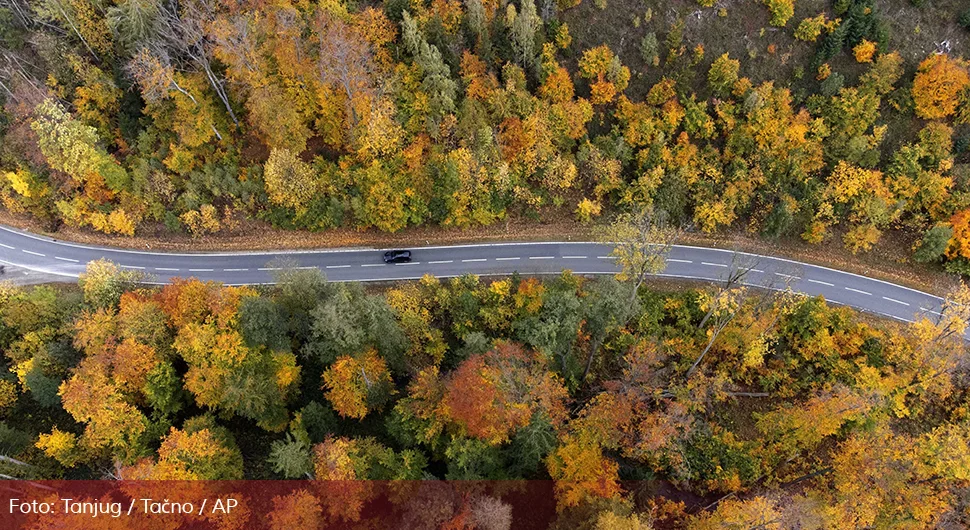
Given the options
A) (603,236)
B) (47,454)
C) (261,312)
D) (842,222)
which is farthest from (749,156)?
(47,454)

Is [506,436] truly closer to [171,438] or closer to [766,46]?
[171,438]

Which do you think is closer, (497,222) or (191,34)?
(191,34)

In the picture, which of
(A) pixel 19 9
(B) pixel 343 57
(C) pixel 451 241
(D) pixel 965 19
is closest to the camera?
(B) pixel 343 57

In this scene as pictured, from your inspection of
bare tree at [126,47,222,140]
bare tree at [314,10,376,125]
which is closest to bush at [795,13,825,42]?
bare tree at [314,10,376,125]

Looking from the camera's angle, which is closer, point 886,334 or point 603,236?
point 886,334

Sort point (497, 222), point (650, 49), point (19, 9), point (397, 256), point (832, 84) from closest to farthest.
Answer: point (19, 9)
point (832, 84)
point (397, 256)
point (650, 49)
point (497, 222)

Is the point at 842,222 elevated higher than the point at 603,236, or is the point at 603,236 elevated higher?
the point at 603,236

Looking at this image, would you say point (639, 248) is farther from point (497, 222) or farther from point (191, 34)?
point (191, 34)

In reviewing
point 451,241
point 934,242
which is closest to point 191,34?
point 451,241
